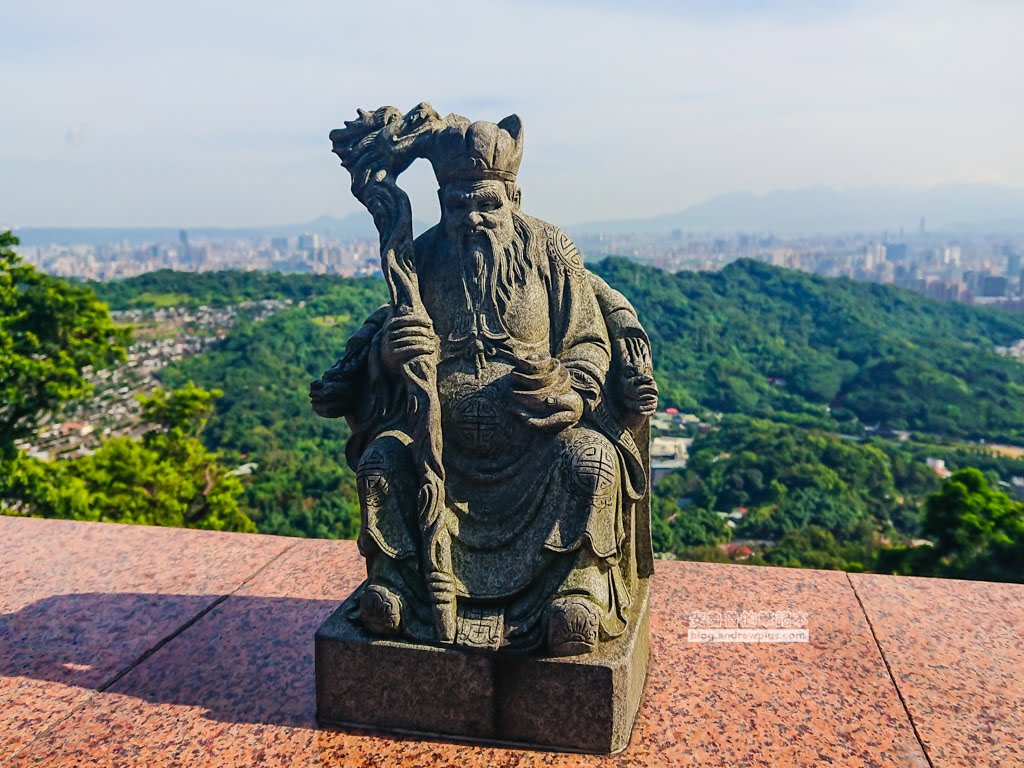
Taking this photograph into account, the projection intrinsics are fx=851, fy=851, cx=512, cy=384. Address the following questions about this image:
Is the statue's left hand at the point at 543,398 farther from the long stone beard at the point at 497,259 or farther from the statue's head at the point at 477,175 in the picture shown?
the statue's head at the point at 477,175

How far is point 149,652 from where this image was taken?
13.5 ft

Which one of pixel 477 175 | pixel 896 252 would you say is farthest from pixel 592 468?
pixel 896 252

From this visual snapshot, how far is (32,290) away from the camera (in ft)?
33.6

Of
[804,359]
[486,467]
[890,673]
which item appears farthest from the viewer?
[804,359]

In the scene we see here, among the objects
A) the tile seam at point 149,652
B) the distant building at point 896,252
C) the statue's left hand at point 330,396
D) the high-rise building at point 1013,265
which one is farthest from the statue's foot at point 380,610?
the distant building at point 896,252

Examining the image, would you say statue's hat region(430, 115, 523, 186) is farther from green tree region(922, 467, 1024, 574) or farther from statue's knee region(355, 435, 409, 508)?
green tree region(922, 467, 1024, 574)

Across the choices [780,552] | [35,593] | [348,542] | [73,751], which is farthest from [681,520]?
[73,751]

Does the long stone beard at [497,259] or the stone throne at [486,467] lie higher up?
the long stone beard at [497,259]

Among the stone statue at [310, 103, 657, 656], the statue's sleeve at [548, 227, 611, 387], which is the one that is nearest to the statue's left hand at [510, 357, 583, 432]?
the stone statue at [310, 103, 657, 656]

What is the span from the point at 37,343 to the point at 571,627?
9.13 meters

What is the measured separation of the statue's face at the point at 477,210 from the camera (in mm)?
3648

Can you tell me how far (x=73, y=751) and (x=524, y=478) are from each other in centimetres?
205

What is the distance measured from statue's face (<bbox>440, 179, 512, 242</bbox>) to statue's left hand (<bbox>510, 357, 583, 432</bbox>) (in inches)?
25.6

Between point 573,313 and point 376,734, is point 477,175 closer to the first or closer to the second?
point 573,313
